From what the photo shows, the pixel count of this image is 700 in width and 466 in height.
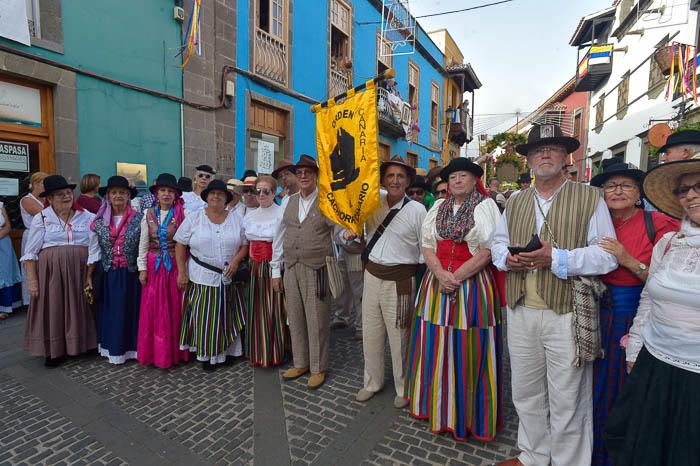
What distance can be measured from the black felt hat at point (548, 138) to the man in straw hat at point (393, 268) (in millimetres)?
1009

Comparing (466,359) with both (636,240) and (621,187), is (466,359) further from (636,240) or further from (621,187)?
(621,187)

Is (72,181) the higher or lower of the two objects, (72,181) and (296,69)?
the lower

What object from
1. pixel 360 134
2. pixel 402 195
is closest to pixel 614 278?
pixel 402 195

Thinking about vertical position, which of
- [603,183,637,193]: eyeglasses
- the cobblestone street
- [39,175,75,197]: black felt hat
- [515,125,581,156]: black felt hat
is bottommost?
the cobblestone street

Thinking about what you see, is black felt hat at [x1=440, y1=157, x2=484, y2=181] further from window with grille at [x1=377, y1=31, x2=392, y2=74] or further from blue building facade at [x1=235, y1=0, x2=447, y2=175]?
window with grille at [x1=377, y1=31, x2=392, y2=74]

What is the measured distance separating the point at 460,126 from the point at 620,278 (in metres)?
20.7

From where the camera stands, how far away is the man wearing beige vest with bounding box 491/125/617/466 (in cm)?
206

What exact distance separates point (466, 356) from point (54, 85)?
6.37 meters

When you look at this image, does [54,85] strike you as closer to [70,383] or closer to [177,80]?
[177,80]

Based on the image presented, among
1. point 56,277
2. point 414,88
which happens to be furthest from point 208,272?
point 414,88

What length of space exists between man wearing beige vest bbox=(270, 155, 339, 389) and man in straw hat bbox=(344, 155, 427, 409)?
432mm

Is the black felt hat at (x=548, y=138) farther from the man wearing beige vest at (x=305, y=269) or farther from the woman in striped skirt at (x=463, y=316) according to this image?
the man wearing beige vest at (x=305, y=269)

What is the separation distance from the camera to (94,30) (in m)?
5.69

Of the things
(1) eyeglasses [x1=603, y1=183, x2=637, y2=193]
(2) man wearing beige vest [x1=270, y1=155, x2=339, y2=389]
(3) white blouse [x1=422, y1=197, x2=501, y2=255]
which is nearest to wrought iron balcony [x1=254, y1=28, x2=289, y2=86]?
(2) man wearing beige vest [x1=270, y1=155, x2=339, y2=389]
